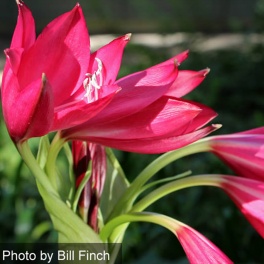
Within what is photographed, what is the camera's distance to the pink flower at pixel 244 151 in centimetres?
56

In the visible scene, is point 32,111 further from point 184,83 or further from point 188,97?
point 188,97

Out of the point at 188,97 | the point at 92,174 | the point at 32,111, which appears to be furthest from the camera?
the point at 188,97

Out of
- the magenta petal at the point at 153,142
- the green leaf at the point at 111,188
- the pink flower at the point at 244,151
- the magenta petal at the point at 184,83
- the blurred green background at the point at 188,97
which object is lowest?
the blurred green background at the point at 188,97

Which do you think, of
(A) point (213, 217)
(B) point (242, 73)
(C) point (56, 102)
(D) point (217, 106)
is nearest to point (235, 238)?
(A) point (213, 217)

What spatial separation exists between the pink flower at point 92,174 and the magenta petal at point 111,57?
7 centimetres

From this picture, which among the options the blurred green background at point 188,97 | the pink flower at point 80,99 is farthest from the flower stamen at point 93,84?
the blurred green background at point 188,97

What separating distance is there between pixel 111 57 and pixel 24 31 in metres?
0.09

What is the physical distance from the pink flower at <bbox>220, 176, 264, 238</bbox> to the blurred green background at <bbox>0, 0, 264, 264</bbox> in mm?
630

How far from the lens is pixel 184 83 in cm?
60

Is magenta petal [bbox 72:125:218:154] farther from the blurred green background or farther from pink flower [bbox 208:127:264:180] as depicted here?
the blurred green background

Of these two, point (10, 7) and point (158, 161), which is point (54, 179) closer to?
point (158, 161)

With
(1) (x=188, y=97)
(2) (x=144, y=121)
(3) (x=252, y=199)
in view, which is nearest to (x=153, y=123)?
(2) (x=144, y=121)

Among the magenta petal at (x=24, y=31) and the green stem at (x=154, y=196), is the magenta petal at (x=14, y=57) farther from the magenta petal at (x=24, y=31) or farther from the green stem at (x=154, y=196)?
the green stem at (x=154, y=196)

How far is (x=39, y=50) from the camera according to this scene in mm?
518
